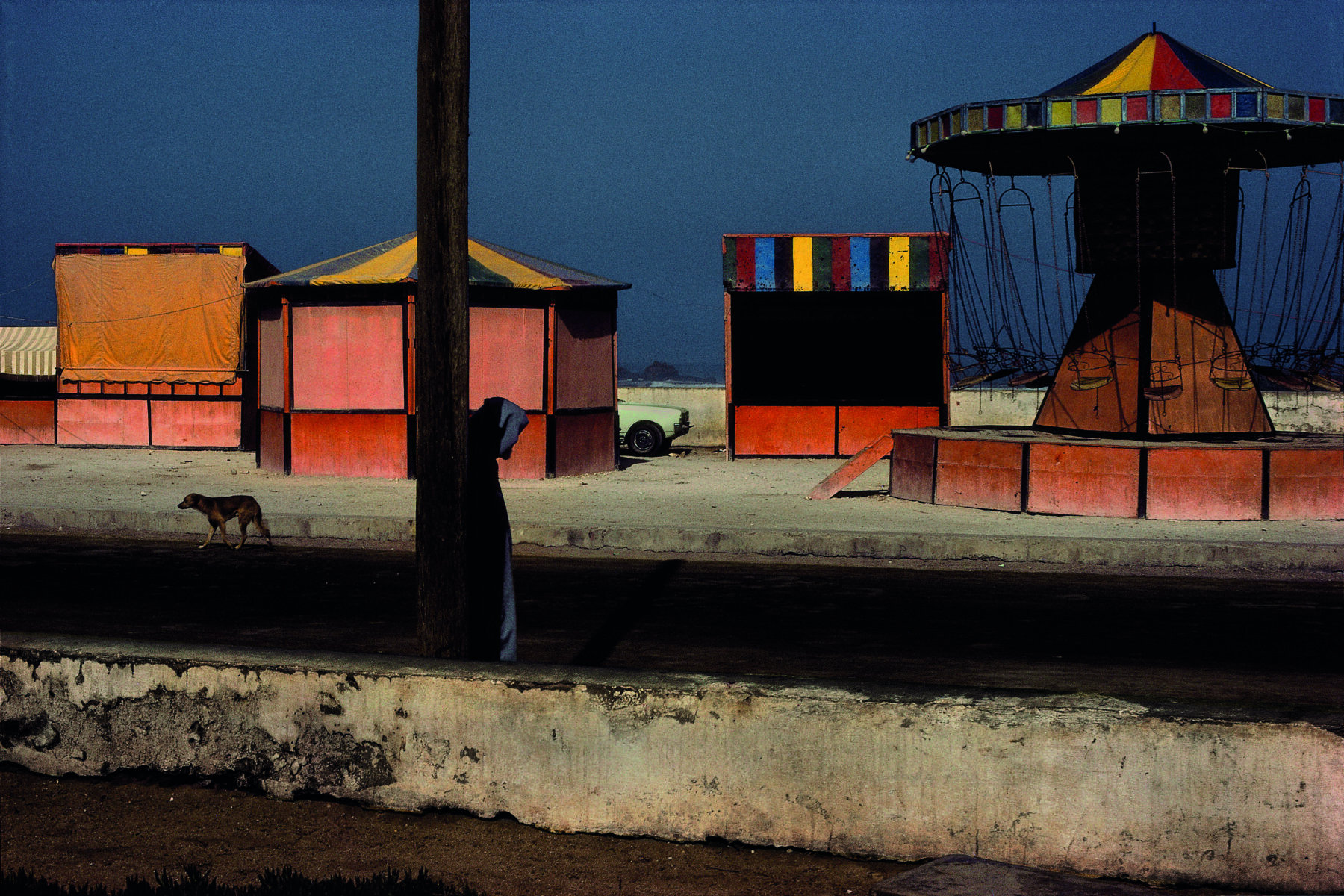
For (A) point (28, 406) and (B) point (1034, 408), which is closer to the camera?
(A) point (28, 406)

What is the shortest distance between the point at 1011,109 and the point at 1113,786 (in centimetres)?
1212

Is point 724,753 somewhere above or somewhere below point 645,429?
below

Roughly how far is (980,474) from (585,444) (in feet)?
24.8

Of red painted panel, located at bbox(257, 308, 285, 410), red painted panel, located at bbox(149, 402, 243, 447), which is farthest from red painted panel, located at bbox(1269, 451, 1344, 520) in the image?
red painted panel, located at bbox(149, 402, 243, 447)

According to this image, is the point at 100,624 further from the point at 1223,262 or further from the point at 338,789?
the point at 1223,262

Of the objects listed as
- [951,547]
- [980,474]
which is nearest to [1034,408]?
[980,474]

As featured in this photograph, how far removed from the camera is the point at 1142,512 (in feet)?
46.2

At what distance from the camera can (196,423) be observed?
28.7 metres

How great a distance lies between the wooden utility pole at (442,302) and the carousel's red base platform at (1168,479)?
1023cm

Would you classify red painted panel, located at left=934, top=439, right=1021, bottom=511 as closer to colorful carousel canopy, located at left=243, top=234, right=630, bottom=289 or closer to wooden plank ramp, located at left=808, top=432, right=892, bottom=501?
wooden plank ramp, located at left=808, top=432, right=892, bottom=501

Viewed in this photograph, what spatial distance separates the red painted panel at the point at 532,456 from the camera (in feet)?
64.2

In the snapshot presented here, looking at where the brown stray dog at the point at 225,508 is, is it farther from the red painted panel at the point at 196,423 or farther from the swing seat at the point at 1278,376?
the red painted panel at the point at 196,423

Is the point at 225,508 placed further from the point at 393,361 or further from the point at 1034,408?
the point at 1034,408

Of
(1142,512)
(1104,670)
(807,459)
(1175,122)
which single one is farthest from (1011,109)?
(807,459)
